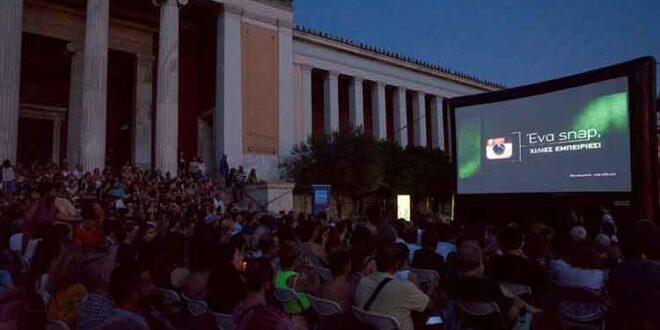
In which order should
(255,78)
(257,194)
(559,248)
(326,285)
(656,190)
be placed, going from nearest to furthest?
(326,285), (559,248), (656,190), (257,194), (255,78)

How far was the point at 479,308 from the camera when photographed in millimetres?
3619

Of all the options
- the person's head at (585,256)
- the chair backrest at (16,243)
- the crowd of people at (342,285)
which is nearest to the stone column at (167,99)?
the chair backrest at (16,243)

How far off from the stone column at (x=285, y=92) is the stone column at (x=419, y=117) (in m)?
13.1

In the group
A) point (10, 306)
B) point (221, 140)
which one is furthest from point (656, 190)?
point (221, 140)

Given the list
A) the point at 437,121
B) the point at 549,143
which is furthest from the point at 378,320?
the point at 437,121

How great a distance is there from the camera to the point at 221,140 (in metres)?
22.2

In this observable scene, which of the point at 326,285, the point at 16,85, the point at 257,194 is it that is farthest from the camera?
the point at 257,194

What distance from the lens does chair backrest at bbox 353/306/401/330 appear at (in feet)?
11.6

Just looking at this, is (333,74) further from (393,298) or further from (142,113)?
(393,298)

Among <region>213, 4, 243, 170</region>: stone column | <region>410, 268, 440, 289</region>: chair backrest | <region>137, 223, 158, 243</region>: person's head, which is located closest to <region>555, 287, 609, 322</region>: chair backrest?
<region>410, 268, 440, 289</region>: chair backrest

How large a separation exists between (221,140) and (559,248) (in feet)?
60.7

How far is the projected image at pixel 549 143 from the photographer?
12.0 metres

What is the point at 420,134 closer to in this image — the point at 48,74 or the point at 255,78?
the point at 255,78

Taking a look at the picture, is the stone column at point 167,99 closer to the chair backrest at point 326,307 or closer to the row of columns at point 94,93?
the row of columns at point 94,93
